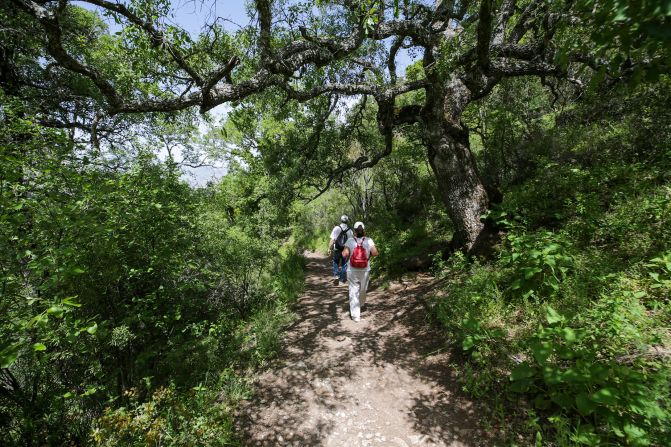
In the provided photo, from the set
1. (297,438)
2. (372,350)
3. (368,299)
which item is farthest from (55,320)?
(368,299)

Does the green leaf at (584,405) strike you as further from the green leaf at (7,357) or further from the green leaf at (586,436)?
the green leaf at (7,357)

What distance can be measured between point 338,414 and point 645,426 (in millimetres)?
2757

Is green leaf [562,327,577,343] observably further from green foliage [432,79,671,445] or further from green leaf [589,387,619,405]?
green leaf [589,387,619,405]

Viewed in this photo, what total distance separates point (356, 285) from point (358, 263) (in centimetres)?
50

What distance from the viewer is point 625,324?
8.42 ft

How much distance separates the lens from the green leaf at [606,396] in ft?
6.77

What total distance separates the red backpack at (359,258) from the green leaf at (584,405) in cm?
359

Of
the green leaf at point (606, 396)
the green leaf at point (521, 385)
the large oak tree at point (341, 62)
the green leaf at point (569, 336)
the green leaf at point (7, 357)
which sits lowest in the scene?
the green leaf at point (521, 385)

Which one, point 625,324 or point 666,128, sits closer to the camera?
point 625,324

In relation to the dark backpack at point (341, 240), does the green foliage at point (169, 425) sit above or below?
below

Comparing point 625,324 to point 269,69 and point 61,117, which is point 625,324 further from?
point 61,117

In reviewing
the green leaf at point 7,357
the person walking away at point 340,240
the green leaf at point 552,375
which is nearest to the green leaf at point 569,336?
the green leaf at point 552,375

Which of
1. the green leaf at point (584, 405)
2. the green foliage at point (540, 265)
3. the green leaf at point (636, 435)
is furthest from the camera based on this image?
the green foliage at point (540, 265)

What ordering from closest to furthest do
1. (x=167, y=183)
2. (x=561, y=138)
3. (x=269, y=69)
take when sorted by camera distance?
(x=269, y=69), (x=167, y=183), (x=561, y=138)
